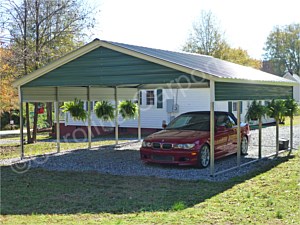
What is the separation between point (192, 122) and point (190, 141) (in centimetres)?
159

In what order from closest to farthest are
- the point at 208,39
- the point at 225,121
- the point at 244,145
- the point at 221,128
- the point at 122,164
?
the point at 221,128
the point at 122,164
the point at 225,121
the point at 244,145
the point at 208,39

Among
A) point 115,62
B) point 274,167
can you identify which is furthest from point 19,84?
point 274,167

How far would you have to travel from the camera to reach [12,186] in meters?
Result: 8.67

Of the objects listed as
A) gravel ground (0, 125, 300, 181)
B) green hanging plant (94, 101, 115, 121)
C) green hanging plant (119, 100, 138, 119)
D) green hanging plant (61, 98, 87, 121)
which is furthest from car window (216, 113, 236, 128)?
green hanging plant (119, 100, 138, 119)

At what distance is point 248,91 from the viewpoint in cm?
1122

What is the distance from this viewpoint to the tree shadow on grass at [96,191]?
264 inches

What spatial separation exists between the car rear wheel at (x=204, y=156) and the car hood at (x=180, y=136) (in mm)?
303

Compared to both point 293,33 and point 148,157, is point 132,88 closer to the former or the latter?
point 148,157

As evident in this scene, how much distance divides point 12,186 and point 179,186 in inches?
142

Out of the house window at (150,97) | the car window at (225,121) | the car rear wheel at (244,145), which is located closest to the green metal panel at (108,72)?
the car window at (225,121)

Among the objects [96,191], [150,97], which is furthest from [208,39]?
[96,191]

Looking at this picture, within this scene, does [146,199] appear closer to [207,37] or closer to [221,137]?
[221,137]

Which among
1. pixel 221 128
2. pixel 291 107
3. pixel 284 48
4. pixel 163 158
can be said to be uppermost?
pixel 284 48

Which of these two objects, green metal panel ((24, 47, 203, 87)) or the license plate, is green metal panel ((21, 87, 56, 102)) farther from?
the license plate
